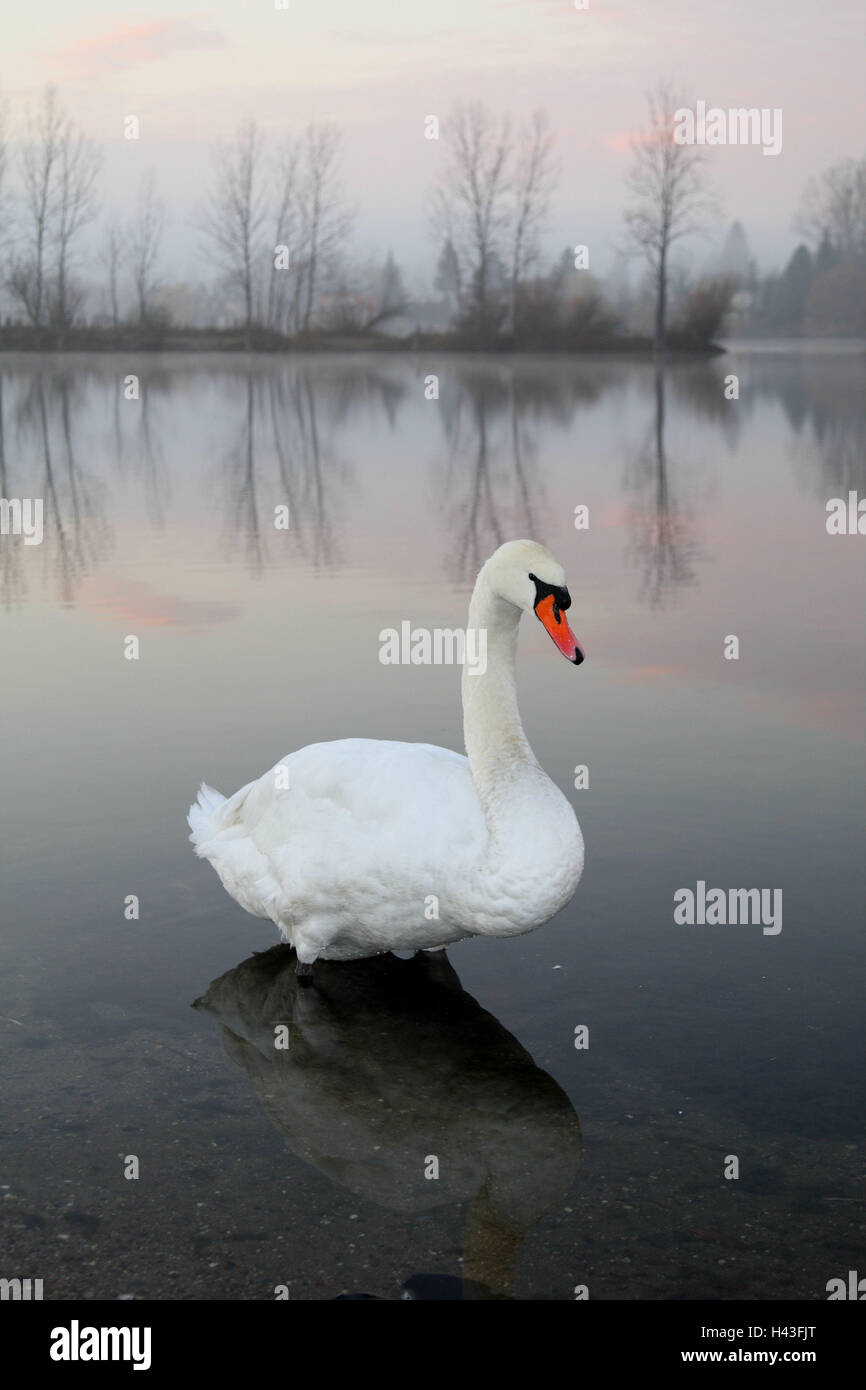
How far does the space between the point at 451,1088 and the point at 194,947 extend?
4.78ft

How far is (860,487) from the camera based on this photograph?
20.7 meters

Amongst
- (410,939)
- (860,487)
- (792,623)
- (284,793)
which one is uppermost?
(860,487)

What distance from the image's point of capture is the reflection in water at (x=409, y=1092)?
4816 millimetres

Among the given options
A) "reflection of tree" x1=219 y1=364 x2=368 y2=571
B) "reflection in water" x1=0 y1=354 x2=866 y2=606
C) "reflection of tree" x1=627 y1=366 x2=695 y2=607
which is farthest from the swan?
"reflection of tree" x1=219 y1=364 x2=368 y2=571

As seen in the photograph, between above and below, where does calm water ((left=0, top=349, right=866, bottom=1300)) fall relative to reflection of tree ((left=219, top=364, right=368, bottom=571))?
below

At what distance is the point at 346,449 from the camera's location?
1062 inches

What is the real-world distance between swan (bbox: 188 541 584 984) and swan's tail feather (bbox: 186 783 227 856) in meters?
0.28

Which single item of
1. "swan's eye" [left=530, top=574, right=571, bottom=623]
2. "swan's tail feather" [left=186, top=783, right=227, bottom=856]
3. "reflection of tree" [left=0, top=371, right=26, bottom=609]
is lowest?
"swan's tail feather" [left=186, top=783, right=227, bottom=856]

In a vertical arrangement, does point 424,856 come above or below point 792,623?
below

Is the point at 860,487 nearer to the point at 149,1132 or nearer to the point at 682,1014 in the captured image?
the point at 682,1014

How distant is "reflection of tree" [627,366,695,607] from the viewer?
14602mm

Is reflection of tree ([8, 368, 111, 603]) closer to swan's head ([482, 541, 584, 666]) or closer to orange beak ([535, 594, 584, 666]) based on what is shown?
swan's head ([482, 541, 584, 666])

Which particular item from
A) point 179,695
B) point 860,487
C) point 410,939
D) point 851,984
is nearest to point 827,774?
point 851,984

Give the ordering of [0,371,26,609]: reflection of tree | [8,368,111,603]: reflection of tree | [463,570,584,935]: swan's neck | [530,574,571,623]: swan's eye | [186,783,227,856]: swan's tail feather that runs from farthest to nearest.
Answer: [8,368,111,603]: reflection of tree < [0,371,26,609]: reflection of tree < [186,783,227,856]: swan's tail feather < [530,574,571,623]: swan's eye < [463,570,584,935]: swan's neck
